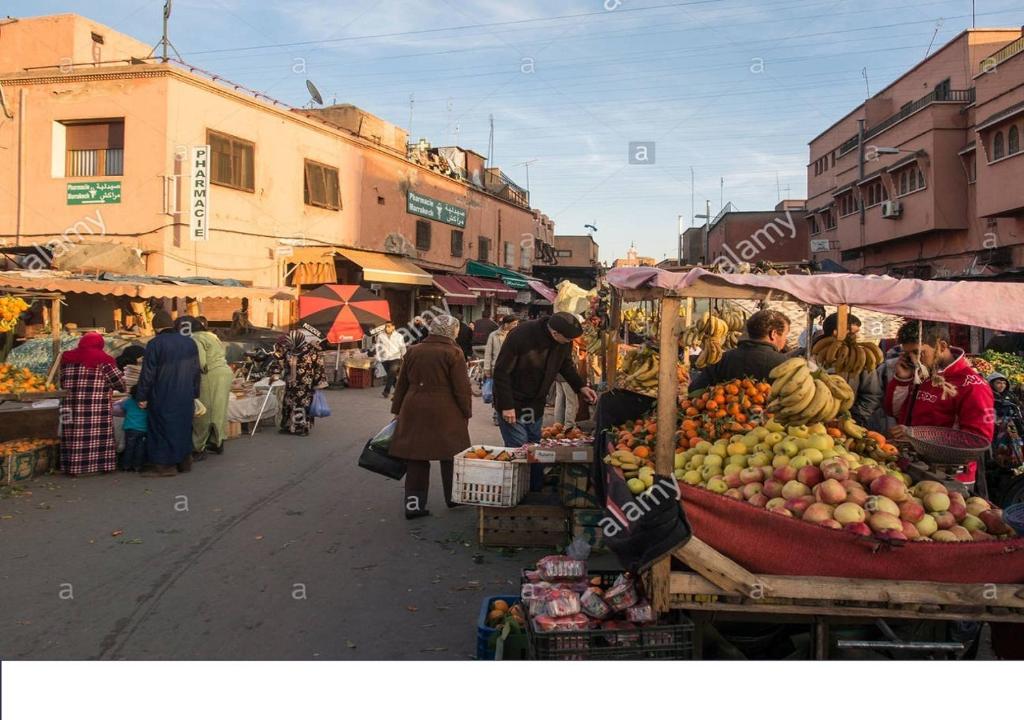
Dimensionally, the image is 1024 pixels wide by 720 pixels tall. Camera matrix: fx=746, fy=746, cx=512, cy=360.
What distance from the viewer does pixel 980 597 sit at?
3.58m

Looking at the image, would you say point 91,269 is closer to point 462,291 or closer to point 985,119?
point 462,291

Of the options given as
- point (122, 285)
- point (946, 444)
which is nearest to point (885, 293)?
point (946, 444)

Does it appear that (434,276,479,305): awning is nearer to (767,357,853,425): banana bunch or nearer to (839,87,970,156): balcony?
(839,87,970,156): balcony

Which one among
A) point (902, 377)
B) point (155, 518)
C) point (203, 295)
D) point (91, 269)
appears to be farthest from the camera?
point (91, 269)

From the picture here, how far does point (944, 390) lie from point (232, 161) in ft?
60.6

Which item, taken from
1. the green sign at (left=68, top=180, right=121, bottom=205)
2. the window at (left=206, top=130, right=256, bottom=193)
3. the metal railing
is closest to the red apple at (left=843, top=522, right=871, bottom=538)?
the window at (left=206, top=130, right=256, bottom=193)

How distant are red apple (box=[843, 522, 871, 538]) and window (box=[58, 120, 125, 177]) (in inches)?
761

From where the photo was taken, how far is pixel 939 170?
88.3 ft

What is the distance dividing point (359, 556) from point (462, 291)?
78.2 ft

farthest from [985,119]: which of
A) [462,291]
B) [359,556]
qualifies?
[359,556]

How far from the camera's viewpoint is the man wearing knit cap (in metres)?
7.33

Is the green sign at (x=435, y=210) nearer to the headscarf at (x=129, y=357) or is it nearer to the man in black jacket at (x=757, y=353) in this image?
the headscarf at (x=129, y=357)

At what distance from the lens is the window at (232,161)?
1898cm

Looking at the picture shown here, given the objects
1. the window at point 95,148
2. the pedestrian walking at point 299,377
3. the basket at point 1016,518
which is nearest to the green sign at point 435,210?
the window at point 95,148
